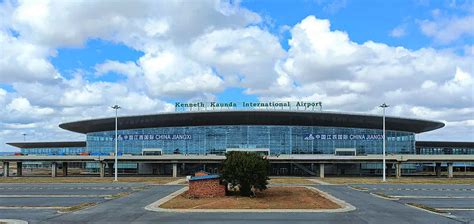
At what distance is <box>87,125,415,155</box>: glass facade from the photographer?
118 meters

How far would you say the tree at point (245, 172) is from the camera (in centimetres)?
4144

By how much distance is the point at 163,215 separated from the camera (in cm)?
3005

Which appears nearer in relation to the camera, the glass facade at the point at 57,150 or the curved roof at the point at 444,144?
the curved roof at the point at 444,144

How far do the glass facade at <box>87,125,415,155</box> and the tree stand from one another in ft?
245

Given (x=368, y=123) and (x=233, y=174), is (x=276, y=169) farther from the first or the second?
(x=233, y=174)

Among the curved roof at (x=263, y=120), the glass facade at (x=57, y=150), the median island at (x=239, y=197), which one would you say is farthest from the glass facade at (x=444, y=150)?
the median island at (x=239, y=197)

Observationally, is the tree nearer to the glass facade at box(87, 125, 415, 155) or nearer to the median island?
the median island

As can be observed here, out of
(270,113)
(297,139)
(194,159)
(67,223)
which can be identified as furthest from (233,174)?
(297,139)

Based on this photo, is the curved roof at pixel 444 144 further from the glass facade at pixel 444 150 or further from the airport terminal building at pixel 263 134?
the airport terminal building at pixel 263 134

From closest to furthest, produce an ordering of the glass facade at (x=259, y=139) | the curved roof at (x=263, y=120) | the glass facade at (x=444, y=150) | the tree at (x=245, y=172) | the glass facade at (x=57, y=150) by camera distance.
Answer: the tree at (x=245, y=172)
the curved roof at (x=263, y=120)
the glass facade at (x=259, y=139)
the glass facade at (x=444, y=150)
the glass facade at (x=57, y=150)

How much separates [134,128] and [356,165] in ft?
180

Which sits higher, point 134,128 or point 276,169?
point 134,128

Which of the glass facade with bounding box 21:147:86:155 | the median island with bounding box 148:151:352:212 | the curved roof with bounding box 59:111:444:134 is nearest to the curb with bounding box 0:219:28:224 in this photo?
the median island with bounding box 148:151:352:212

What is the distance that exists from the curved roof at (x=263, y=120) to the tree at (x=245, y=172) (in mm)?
68965
